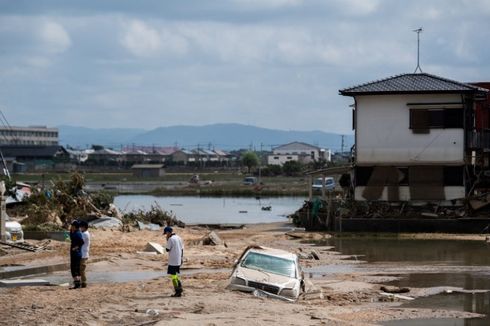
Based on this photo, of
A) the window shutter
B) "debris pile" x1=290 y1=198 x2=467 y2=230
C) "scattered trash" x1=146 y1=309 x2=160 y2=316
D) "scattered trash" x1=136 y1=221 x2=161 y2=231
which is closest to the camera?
"scattered trash" x1=146 y1=309 x2=160 y2=316

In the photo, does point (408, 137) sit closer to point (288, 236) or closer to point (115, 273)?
point (288, 236)

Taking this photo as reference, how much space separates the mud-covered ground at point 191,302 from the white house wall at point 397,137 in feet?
62.9

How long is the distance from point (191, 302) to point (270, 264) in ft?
9.33

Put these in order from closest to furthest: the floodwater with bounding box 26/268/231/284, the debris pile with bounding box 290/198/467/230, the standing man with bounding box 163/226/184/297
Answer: the standing man with bounding box 163/226/184/297 → the floodwater with bounding box 26/268/231/284 → the debris pile with bounding box 290/198/467/230

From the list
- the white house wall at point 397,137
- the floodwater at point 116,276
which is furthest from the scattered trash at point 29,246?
the white house wall at point 397,137

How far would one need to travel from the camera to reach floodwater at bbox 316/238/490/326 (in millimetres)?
21547

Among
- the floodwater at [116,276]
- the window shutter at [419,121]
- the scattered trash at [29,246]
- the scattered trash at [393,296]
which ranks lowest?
the scattered trash at [393,296]

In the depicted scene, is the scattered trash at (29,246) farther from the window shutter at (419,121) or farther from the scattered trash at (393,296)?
the window shutter at (419,121)

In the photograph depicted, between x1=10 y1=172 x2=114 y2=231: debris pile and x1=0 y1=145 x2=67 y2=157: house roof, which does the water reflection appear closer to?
x1=10 y1=172 x2=114 y2=231: debris pile

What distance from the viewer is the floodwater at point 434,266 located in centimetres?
2155

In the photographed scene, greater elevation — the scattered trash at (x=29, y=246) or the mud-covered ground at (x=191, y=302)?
the scattered trash at (x=29, y=246)

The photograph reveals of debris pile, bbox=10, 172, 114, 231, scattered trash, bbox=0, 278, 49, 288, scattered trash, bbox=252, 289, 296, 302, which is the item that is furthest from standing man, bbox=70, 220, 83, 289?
debris pile, bbox=10, 172, 114, 231

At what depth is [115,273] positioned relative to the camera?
2712 centimetres

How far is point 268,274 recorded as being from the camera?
21.4m
